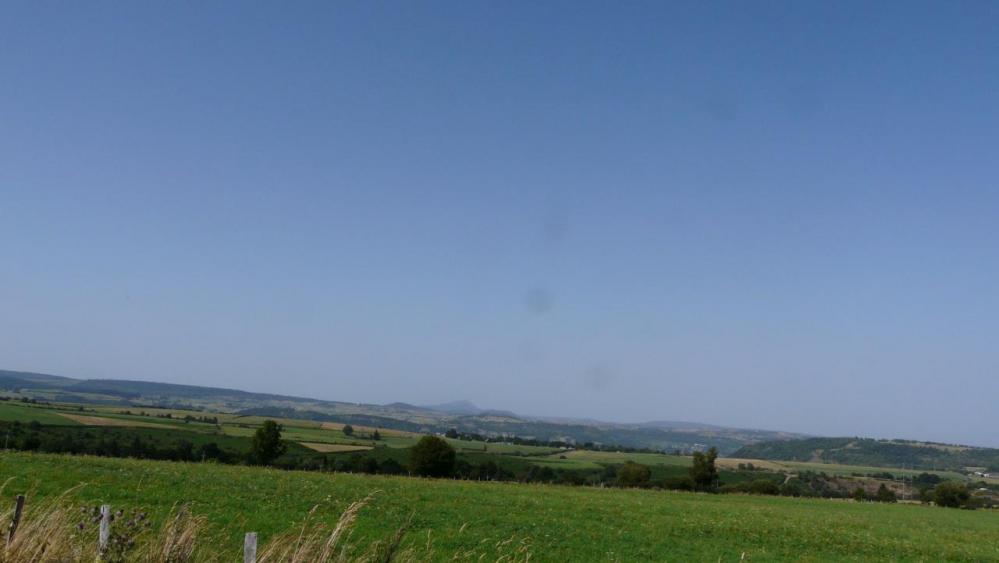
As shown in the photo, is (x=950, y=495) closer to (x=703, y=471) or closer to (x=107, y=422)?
(x=703, y=471)

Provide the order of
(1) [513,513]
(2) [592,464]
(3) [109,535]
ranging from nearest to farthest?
(3) [109,535] → (1) [513,513] → (2) [592,464]

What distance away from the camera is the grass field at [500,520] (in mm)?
23537

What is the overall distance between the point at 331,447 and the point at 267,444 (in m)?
40.6

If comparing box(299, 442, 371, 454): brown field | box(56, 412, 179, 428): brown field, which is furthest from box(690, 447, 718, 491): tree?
box(56, 412, 179, 428): brown field

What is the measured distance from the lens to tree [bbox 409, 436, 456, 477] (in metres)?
76.6

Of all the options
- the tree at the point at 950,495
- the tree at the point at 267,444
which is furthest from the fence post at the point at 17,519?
the tree at the point at 950,495

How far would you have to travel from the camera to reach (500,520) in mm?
29406

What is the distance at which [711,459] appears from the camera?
89.9m

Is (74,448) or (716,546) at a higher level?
(716,546)

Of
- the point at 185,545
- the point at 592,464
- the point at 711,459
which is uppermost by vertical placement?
the point at 185,545

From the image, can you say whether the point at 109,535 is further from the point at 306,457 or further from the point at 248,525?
the point at 306,457

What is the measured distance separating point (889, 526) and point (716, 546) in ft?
77.0

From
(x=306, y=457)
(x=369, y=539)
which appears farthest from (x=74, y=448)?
(x=369, y=539)

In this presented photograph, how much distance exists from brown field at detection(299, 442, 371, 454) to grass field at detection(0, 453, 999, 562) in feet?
227
